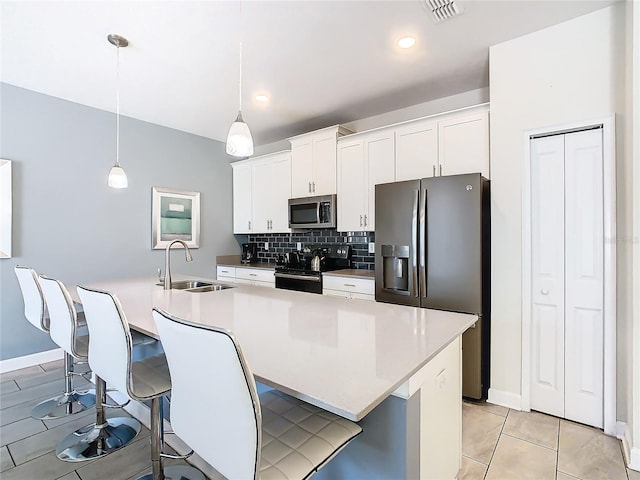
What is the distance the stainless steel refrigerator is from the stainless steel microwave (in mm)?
980

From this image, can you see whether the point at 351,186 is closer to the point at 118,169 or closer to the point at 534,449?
the point at 118,169

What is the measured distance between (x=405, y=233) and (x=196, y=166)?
332cm

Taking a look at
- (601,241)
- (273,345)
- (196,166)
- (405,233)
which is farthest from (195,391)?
(196,166)

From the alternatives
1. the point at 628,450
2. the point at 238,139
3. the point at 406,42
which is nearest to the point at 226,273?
the point at 238,139

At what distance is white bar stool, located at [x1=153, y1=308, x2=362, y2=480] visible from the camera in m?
0.81

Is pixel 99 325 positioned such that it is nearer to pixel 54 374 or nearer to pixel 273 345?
pixel 273 345

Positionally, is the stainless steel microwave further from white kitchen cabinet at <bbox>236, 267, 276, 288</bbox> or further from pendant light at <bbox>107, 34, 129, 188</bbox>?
pendant light at <bbox>107, 34, 129, 188</bbox>

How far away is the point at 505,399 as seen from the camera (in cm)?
243

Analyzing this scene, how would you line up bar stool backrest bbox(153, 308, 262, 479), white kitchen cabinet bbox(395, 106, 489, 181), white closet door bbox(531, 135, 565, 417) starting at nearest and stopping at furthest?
bar stool backrest bbox(153, 308, 262, 479), white closet door bbox(531, 135, 565, 417), white kitchen cabinet bbox(395, 106, 489, 181)

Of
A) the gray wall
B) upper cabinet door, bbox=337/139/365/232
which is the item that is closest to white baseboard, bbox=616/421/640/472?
upper cabinet door, bbox=337/139/365/232

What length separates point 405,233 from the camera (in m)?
2.74

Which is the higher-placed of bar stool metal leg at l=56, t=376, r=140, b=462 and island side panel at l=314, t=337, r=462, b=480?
island side panel at l=314, t=337, r=462, b=480

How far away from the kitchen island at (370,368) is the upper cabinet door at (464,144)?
165cm

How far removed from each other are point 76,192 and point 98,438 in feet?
8.81
